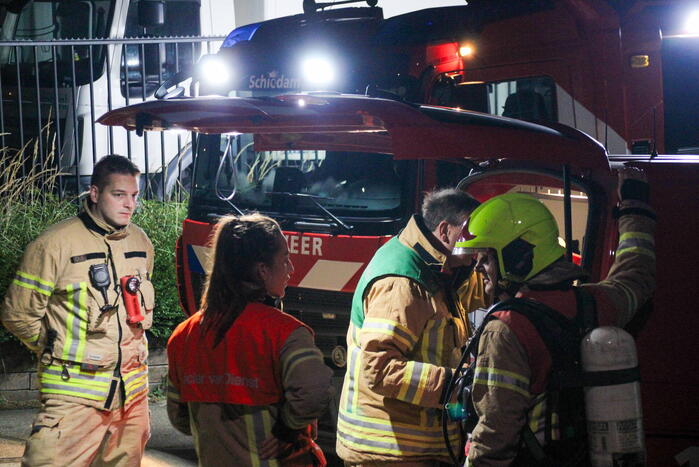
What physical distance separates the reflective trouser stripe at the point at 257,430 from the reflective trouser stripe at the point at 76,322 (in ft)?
5.06

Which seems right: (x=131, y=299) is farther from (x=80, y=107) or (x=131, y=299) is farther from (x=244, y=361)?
(x=80, y=107)

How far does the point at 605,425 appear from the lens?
289 cm

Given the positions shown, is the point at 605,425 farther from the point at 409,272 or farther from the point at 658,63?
the point at 658,63

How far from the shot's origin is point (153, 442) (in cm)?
647

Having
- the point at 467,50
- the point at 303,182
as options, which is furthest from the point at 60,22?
the point at 467,50

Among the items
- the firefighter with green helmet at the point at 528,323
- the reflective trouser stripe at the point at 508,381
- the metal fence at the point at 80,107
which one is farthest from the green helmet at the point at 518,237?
the metal fence at the point at 80,107

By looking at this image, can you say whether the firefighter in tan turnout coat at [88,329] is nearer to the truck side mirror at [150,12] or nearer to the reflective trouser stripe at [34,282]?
the reflective trouser stripe at [34,282]

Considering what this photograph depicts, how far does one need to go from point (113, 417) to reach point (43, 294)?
631 mm

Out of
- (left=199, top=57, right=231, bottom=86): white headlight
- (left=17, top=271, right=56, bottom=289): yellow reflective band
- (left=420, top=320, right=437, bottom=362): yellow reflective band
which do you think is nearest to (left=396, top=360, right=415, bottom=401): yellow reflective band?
(left=420, top=320, right=437, bottom=362): yellow reflective band

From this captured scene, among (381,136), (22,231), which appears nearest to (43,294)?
(381,136)

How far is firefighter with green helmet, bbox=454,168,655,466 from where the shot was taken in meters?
2.93

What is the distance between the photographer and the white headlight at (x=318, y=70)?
680 cm

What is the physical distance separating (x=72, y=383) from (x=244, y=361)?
62.7 inches

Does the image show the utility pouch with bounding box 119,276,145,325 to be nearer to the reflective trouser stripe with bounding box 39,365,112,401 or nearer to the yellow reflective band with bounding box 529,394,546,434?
the reflective trouser stripe with bounding box 39,365,112,401
